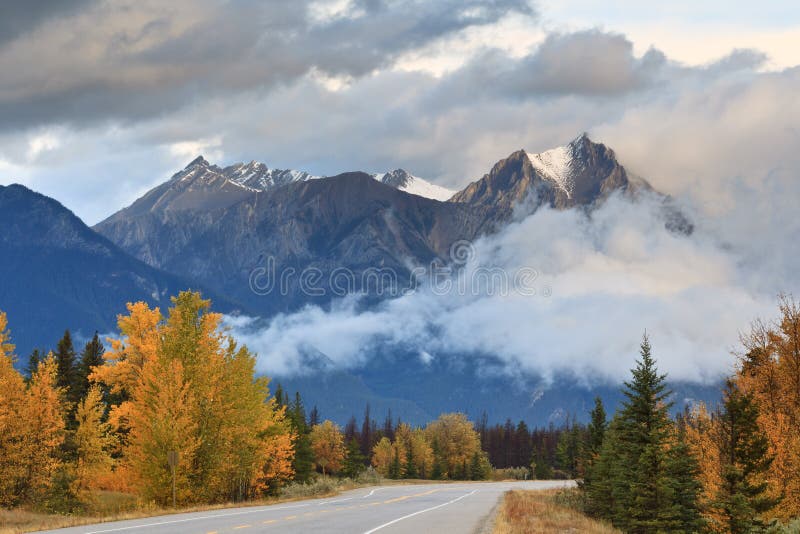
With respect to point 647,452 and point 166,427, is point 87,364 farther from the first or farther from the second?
point 647,452

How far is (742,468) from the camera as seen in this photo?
36312 mm

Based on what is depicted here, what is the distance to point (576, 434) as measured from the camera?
427 ft

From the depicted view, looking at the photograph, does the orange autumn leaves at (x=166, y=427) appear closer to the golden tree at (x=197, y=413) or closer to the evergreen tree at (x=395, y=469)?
the golden tree at (x=197, y=413)

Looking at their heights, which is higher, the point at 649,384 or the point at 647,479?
the point at 649,384

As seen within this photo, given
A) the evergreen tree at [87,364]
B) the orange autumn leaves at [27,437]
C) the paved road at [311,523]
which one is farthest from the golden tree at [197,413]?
the evergreen tree at [87,364]

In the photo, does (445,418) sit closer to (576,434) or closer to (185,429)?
(576,434)

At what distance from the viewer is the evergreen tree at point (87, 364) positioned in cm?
7850

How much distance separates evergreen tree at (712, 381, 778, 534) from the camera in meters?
32.8

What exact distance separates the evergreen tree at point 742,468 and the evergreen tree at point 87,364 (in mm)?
58356

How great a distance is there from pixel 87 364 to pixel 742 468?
210ft

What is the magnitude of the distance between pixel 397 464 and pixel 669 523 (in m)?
99.6

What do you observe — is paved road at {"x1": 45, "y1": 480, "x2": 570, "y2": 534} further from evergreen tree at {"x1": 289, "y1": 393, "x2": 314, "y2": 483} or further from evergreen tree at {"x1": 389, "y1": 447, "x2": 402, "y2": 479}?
evergreen tree at {"x1": 389, "y1": 447, "x2": 402, "y2": 479}

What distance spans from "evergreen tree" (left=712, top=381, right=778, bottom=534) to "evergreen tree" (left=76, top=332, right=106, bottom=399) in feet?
191

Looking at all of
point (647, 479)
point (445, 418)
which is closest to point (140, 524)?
point (647, 479)
